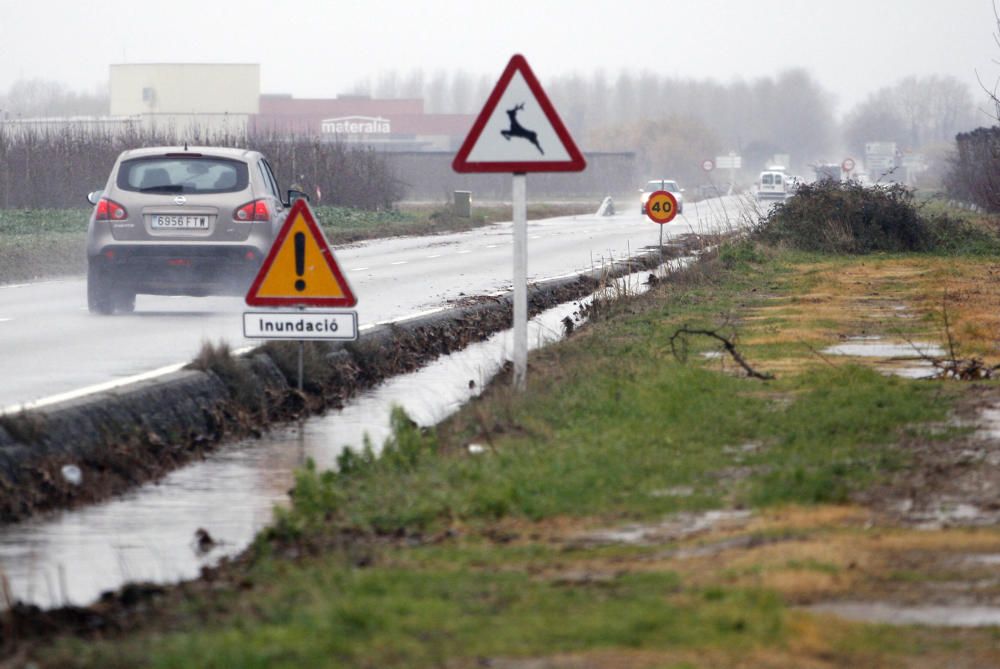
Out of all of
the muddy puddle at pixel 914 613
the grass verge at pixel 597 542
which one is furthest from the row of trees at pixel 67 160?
the muddy puddle at pixel 914 613

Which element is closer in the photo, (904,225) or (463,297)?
(463,297)

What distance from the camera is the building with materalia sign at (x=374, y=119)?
148m

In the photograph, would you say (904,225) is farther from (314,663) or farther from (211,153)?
(314,663)

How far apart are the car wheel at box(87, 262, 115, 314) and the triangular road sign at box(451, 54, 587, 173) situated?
28.9 ft

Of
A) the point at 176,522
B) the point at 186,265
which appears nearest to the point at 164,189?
the point at 186,265

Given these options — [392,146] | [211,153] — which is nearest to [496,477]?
[211,153]

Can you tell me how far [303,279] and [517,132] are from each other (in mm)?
1610

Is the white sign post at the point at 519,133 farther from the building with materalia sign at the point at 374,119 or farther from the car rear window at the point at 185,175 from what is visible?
the building with materalia sign at the point at 374,119

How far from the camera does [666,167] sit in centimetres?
15288

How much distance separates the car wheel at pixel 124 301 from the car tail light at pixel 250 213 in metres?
1.69

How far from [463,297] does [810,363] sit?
30.2 ft

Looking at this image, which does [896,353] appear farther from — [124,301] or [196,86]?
[196,86]

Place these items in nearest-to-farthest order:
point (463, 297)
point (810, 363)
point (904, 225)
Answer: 1. point (810, 363)
2. point (463, 297)
3. point (904, 225)

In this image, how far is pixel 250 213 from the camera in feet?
59.5
